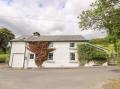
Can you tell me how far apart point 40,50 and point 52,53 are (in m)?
2.56

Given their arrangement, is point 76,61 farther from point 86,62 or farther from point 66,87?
point 66,87

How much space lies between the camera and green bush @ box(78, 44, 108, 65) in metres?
45.8

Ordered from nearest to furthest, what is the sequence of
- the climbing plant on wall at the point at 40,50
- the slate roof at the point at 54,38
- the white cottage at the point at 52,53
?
the white cottage at the point at 52,53 < the slate roof at the point at 54,38 < the climbing plant on wall at the point at 40,50

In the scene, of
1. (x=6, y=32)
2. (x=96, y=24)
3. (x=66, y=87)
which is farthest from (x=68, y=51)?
(x=6, y=32)

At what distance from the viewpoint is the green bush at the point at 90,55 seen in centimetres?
4581

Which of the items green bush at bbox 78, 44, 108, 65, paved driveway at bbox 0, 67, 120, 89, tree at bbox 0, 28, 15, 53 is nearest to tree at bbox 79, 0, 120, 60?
paved driveway at bbox 0, 67, 120, 89

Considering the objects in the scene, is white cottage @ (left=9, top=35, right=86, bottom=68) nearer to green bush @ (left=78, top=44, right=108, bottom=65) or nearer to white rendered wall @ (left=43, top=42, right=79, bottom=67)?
white rendered wall @ (left=43, top=42, right=79, bottom=67)

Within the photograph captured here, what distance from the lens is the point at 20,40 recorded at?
48.8 metres

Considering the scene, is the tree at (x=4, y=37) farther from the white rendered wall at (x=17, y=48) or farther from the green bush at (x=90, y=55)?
the green bush at (x=90, y=55)

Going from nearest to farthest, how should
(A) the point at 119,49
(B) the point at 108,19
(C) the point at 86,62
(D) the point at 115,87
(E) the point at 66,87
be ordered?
1. (D) the point at 115,87
2. (E) the point at 66,87
3. (A) the point at 119,49
4. (B) the point at 108,19
5. (C) the point at 86,62

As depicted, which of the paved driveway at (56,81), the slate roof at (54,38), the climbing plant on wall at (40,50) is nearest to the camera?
the paved driveway at (56,81)

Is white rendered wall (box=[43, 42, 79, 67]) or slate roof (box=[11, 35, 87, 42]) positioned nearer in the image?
white rendered wall (box=[43, 42, 79, 67])

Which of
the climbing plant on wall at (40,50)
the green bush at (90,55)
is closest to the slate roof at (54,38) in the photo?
the climbing plant on wall at (40,50)

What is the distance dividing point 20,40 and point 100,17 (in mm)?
26019
